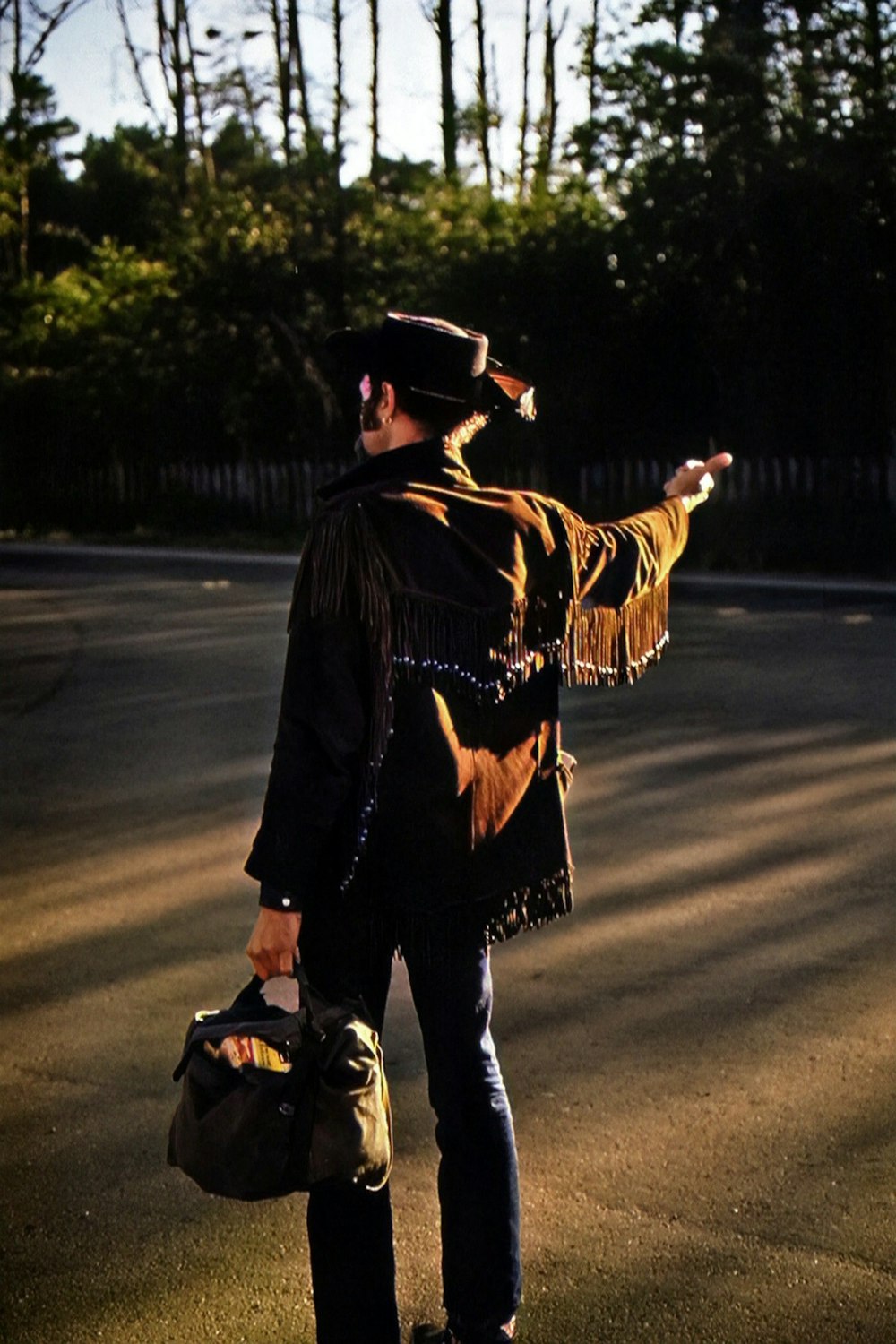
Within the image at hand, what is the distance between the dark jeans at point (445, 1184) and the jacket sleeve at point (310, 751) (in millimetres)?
146

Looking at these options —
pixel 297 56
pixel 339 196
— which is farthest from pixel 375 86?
pixel 339 196

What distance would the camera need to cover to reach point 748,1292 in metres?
3.48

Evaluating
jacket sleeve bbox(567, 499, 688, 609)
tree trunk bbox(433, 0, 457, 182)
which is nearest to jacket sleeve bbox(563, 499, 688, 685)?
jacket sleeve bbox(567, 499, 688, 609)

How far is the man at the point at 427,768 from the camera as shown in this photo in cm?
300

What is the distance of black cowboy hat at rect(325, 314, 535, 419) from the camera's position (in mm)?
3049

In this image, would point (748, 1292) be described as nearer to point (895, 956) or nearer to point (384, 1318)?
point (384, 1318)

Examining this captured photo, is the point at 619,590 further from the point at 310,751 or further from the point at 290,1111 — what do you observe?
the point at 290,1111

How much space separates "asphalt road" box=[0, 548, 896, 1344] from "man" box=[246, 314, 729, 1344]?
15.3 inches

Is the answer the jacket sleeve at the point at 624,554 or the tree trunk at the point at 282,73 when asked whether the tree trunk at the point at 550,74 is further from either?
the jacket sleeve at the point at 624,554

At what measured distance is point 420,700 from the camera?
3061 mm

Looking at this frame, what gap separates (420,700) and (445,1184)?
2.80 feet

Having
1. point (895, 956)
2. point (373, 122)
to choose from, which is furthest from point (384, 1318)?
point (373, 122)

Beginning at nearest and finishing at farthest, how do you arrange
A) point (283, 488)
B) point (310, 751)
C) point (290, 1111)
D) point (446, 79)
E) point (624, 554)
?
point (290, 1111)
point (310, 751)
point (624, 554)
point (283, 488)
point (446, 79)

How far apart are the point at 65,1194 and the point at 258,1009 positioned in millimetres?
1279
